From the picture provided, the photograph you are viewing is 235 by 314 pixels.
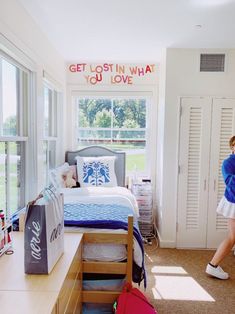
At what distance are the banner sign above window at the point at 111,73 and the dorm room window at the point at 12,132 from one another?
4.84 feet

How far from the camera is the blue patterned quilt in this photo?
6.39ft

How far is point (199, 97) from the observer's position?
3262mm

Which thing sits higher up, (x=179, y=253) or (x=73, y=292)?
(x=73, y=292)

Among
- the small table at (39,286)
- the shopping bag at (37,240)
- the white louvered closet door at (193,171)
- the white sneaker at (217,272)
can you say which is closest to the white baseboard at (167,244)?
the white louvered closet door at (193,171)

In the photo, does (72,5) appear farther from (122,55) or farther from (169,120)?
(169,120)

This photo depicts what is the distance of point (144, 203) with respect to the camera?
3713mm

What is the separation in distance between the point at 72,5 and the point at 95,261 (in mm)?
2017

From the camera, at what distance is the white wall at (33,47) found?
1.95 m

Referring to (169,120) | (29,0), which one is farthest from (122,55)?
(29,0)

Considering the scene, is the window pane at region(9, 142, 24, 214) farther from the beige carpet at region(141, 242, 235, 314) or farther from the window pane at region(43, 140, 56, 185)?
the beige carpet at region(141, 242, 235, 314)

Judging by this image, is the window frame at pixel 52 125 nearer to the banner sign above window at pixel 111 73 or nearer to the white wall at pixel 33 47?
the white wall at pixel 33 47

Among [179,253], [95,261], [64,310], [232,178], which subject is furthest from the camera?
[179,253]

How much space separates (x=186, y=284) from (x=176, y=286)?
11 cm

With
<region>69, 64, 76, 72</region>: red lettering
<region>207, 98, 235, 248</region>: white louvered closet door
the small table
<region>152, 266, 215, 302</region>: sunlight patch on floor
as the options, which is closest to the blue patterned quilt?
the small table
